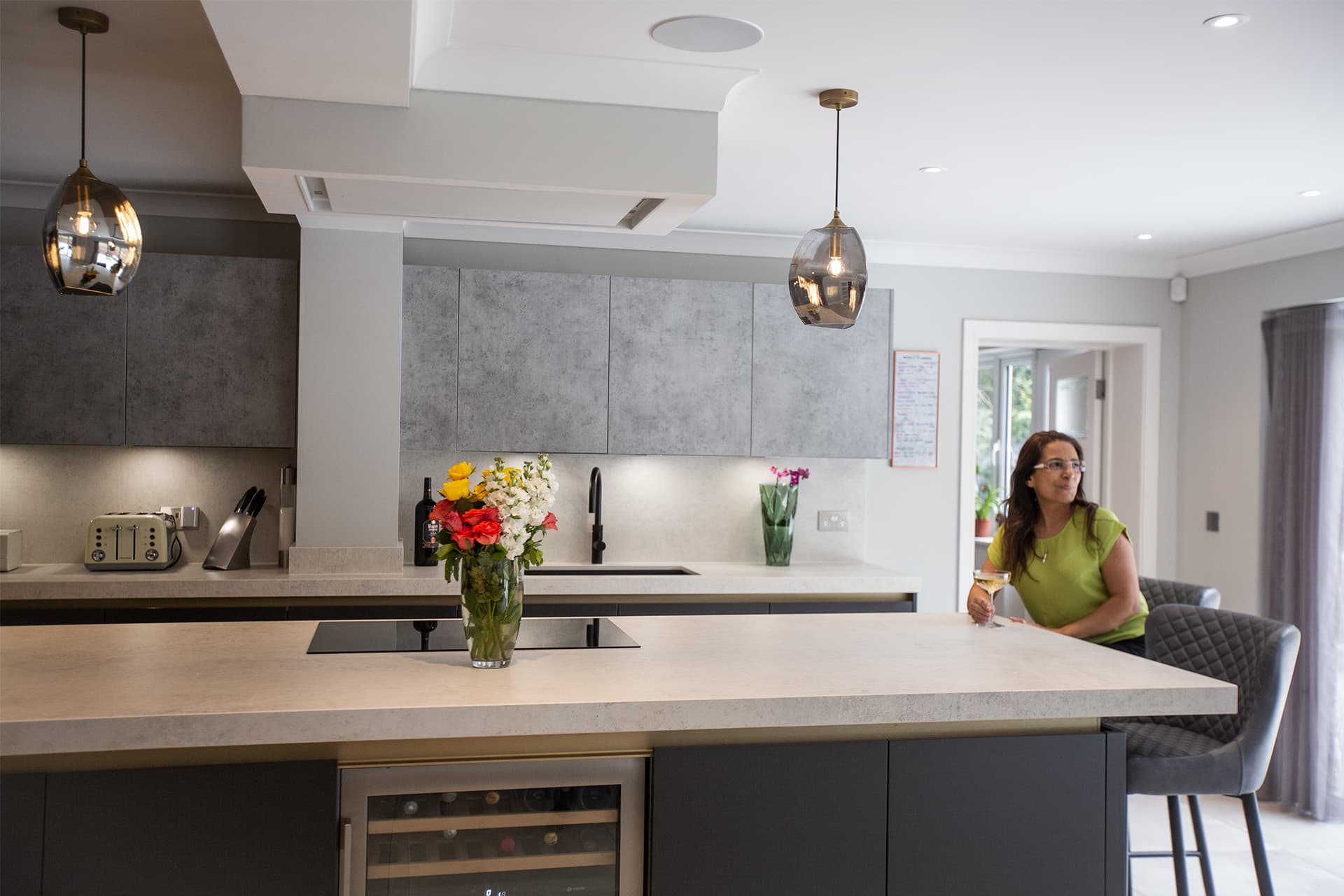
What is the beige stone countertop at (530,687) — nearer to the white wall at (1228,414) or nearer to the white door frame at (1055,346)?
the white door frame at (1055,346)

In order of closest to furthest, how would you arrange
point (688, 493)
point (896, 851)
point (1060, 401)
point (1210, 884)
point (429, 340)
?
point (896, 851) < point (1210, 884) < point (429, 340) < point (688, 493) < point (1060, 401)

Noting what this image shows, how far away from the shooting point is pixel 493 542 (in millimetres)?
2254

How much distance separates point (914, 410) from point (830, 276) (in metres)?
2.64

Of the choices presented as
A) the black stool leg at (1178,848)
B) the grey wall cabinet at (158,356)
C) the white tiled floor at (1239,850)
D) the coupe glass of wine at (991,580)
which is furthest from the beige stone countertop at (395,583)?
the black stool leg at (1178,848)

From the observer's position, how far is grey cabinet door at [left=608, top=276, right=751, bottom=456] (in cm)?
459

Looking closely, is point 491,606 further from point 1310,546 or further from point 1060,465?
point 1310,546

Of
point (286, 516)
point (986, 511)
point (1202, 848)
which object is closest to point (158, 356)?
point (286, 516)

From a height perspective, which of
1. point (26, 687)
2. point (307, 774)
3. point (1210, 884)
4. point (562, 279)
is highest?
point (562, 279)

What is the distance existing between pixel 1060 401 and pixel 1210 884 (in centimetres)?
349

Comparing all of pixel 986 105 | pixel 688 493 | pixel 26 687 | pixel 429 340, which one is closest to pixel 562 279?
pixel 429 340

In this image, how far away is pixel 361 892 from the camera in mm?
2125

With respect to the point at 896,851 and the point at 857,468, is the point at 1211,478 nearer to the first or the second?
the point at 857,468

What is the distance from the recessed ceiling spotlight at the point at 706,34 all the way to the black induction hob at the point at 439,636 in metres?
1.50

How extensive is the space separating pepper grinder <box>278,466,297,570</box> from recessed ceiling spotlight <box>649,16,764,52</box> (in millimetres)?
2610
